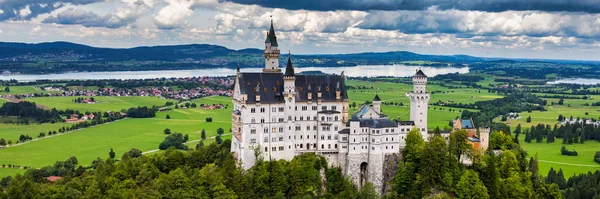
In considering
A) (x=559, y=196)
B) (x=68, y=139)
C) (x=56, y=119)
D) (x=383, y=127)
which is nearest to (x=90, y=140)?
(x=68, y=139)

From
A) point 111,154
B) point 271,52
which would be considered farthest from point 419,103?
point 111,154

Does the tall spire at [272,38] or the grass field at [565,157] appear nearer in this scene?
the tall spire at [272,38]

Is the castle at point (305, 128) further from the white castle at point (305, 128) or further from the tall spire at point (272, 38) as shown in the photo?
the tall spire at point (272, 38)


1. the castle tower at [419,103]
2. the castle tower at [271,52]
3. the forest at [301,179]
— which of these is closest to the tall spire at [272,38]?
the castle tower at [271,52]

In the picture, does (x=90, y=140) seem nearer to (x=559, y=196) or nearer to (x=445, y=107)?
(x=559, y=196)

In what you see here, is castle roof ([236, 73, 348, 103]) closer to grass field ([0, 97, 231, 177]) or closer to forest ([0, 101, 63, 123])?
grass field ([0, 97, 231, 177])

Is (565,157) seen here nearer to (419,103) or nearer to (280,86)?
(419,103)

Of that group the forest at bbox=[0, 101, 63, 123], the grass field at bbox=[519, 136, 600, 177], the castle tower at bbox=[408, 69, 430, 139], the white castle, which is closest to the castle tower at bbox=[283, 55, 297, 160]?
the white castle
